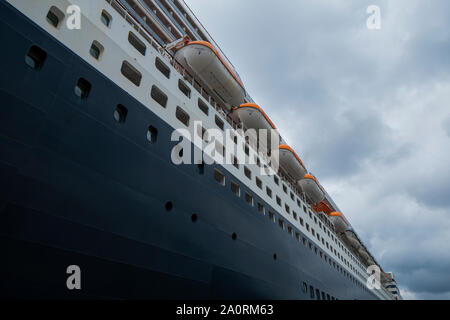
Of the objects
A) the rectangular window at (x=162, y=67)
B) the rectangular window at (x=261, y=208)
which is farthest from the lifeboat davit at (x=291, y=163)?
the rectangular window at (x=162, y=67)

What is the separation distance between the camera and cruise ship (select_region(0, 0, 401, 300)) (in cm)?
386

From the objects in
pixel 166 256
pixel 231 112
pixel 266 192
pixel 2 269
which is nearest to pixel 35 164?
pixel 2 269

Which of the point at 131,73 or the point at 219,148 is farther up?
the point at 131,73

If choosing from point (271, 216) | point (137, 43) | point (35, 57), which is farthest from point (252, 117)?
point (35, 57)

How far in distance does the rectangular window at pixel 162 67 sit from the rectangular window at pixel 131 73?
0.97m

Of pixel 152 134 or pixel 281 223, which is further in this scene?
pixel 281 223

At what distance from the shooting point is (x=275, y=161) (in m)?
14.9

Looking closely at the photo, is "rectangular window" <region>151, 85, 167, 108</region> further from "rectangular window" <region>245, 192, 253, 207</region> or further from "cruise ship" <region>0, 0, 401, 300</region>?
"rectangular window" <region>245, 192, 253, 207</region>

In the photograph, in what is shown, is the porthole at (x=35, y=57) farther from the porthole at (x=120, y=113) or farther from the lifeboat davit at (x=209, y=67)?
the lifeboat davit at (x=209, y=67)

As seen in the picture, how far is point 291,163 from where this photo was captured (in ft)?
53.7

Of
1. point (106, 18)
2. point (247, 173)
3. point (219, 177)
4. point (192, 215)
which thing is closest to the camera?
point (106, 18)

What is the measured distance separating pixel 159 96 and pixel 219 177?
2987 millimetres

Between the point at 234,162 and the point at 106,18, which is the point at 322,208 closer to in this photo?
the point at 234,162
